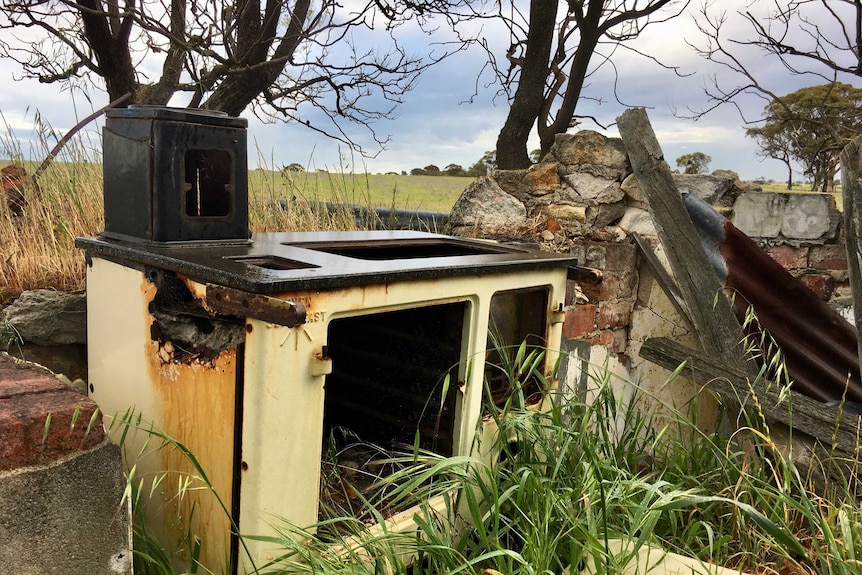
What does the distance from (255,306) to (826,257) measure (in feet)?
14.7

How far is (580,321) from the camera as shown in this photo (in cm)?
373

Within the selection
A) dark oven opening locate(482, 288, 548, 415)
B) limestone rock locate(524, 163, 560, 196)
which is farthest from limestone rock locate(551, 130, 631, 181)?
dark oven opening locate(482, 288, 548, 415)

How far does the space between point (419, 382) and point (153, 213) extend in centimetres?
101

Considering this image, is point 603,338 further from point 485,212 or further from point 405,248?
point 405,248

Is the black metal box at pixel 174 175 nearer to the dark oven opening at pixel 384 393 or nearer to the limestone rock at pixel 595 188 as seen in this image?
the dark oven opening at pixel 384 393

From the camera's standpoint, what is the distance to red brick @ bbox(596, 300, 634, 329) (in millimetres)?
3877

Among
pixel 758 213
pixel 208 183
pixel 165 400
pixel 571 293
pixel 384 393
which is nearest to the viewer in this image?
pixel 165 400

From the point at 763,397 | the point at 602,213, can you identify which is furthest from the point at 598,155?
the point at 763,397

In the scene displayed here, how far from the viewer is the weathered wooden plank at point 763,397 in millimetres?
2766

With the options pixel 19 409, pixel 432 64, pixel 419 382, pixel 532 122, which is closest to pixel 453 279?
pixel 419 382

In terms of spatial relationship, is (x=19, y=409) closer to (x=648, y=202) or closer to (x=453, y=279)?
(x=453, y=279)

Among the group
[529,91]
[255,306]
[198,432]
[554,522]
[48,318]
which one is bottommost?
[554,522]

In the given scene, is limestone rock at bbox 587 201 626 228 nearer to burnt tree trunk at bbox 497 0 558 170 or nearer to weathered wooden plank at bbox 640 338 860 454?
weathered wooden plank at bbox 640 338 860 454

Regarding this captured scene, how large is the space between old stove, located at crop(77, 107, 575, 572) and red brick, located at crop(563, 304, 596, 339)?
1.16 m
